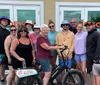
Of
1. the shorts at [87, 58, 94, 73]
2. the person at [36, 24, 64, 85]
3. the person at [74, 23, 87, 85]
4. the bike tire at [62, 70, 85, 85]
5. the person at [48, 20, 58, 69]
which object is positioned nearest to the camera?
the person at [36, 24, 64, 85]

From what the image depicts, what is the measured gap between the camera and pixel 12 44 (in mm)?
6500

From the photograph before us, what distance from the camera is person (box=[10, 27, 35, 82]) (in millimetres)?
6477

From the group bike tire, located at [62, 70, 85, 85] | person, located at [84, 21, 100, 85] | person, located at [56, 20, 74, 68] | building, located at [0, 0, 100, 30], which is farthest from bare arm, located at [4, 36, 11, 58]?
building, located at [0, 0, 100, 30]

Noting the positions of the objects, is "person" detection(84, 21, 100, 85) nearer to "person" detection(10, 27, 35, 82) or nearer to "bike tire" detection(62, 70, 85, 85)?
"bike tire" detection(62, 70, 85, 85)

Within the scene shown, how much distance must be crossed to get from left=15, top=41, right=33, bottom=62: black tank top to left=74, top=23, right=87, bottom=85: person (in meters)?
1.36

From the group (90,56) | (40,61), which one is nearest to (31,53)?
(40,61)

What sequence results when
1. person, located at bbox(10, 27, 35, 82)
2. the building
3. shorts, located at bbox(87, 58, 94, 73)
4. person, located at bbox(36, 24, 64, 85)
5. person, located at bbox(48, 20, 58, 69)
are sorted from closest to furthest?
1. person, located at bbox(10, 27, 35, 82)
2. person, located at bbox(36, 24, 64, 85)
3. shorts, located at bbox(87, 58, 94, 73)
4. person, located at bbox(48, 20, 58, 69)
5. the building

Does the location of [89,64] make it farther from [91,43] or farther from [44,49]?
[44,49]

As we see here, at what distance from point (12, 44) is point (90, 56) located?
6.38 ft

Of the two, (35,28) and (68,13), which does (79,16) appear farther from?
(35,28)

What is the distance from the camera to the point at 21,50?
21.4ft

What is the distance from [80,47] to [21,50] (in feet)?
5.45

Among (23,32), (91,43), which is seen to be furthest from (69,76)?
(23,32)

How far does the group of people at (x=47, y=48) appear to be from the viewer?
6535 mm
